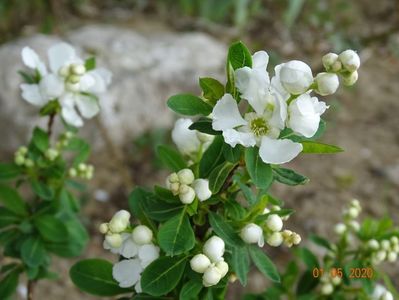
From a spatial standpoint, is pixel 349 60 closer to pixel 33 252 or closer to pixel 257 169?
pixel 257 169

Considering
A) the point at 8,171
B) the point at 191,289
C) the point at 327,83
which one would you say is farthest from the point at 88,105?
the point at 327,83

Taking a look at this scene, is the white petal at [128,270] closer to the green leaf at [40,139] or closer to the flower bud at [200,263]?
the flower bud at [200,263]

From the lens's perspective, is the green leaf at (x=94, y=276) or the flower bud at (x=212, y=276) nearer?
the flower bud at (x=212, y=276)

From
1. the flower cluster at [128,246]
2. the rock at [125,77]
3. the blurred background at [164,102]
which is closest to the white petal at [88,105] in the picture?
the flower cluster at [128,246]

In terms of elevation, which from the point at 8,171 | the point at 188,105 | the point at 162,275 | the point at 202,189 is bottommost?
the point at 8,171

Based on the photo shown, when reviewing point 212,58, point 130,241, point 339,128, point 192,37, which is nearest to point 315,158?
point 339,128

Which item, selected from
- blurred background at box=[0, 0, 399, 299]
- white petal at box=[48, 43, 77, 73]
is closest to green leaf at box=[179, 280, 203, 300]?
white petal at box=[48, 43, 77, 73]

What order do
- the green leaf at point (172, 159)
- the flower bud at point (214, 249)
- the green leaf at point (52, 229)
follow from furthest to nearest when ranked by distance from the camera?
the green leaf at point (52, 229)
the green leaf at point (172, 159)
the flower bud at point (214, 249)
